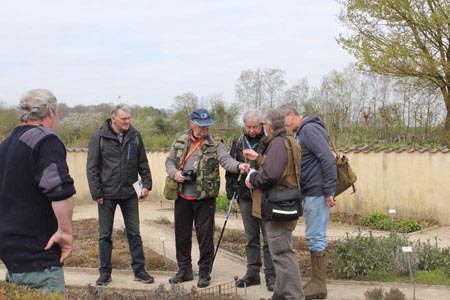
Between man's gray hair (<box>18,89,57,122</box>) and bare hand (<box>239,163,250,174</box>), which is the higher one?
man's gray hair (<box>18,89,57,122</box>)

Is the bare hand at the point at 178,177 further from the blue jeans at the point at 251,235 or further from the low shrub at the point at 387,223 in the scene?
the low shrub at the point at 387,223

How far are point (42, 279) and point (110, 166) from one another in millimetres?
2949

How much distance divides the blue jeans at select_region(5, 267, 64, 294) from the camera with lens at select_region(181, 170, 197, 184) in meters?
2.76

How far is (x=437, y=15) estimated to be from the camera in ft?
54.7

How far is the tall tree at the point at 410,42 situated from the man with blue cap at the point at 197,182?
12.2 m

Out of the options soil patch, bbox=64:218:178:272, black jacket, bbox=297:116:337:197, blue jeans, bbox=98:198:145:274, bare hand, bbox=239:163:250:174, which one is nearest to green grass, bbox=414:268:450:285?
black jacket, bbox=297:116:337:197

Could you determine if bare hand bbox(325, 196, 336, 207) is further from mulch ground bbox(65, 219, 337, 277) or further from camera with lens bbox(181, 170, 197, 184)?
camera with lens bbox(181, 170, 197, 184)

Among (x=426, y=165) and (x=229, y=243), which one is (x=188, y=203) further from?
(x=426, y=165)

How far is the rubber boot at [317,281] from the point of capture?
5.87 metres

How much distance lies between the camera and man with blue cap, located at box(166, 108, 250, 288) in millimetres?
6407

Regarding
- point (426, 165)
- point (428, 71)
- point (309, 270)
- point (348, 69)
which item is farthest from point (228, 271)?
point (348, 69)

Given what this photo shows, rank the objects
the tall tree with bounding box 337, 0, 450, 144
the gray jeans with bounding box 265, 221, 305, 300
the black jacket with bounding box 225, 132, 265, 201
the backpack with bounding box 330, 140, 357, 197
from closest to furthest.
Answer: the gray jeans with bounding box 265, 221, 305, 300
the backpack with bounding box 330, 140, 357, 197
the black jacket with bounding box 225, 132, 265, 201
the tall tree with bounding box 337, 0, 450, 144

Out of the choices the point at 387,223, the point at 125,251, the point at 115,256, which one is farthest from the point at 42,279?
the point at 387,223

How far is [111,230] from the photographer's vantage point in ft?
21.9
